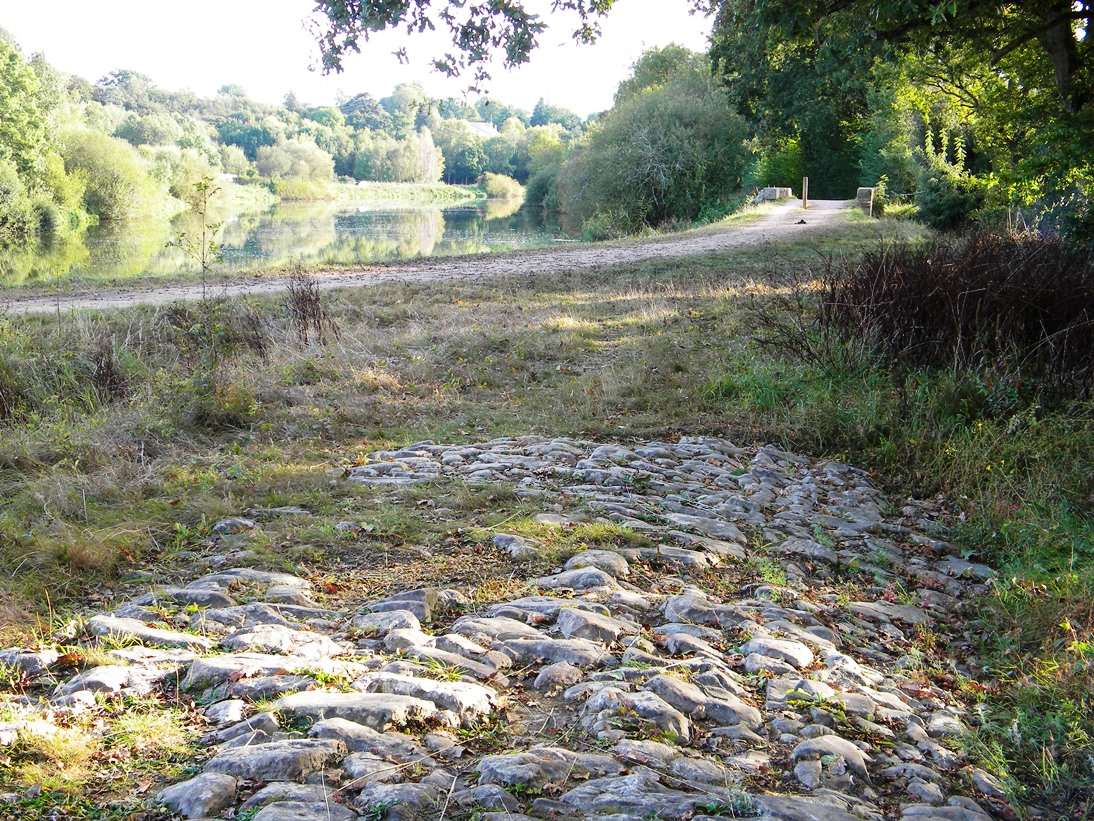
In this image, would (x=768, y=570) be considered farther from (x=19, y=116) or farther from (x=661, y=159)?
(x=19, y=116)

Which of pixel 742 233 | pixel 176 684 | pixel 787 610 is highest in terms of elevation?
pixel 742 233

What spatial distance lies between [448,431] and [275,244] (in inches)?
1108

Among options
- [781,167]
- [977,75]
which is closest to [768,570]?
[977,75]

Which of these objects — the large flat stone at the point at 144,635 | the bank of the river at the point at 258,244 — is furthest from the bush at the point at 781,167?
the large flat stone at the point at 144,635

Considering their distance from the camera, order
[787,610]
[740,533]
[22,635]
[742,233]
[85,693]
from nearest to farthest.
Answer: [85,693]
[22,635]
[787,610]
[740,533]
[742,233]

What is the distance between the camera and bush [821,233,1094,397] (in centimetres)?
772

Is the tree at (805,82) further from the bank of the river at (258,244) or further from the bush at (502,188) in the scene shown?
the bush at (502,188)

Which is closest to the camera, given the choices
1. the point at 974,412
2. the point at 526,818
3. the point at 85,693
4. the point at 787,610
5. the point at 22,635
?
the point at 526,818

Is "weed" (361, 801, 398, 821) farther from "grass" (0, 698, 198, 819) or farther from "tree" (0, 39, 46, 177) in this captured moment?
"tree" (0, 39, 46, 177)

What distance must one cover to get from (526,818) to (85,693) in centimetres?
167

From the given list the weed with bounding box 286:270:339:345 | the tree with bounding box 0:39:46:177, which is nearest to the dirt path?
the weed with bounding box 286:270:339:345

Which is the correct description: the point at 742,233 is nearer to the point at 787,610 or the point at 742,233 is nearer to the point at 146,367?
the point at 146,367

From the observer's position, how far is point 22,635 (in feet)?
11.9

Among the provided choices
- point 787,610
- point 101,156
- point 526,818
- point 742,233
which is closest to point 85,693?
point 526,818
